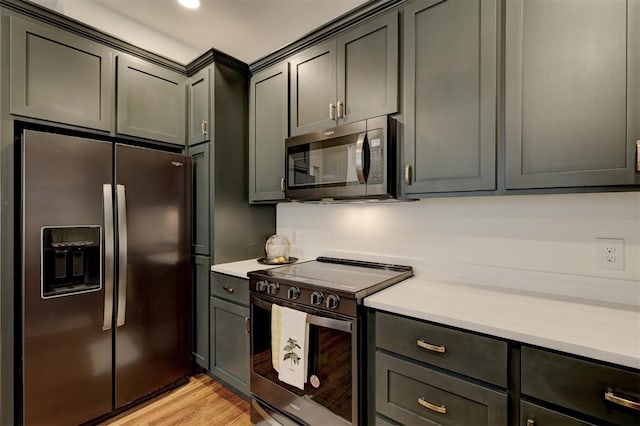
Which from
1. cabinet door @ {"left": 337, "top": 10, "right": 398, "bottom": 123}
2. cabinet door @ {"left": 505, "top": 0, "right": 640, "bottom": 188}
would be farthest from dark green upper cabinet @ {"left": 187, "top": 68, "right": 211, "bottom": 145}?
cabinet door @ {"left": 505, "top": 0, "right": 640, "bottom": 188}

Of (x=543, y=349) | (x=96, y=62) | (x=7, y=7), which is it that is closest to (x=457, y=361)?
(x=543, y=349)

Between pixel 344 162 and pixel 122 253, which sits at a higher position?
pixel 344 162

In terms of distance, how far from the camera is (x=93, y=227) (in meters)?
1.77

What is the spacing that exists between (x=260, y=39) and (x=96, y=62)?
130cm

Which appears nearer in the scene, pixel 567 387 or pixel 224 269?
pixel 567 387

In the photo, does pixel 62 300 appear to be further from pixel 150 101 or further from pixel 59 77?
pixel 150 101

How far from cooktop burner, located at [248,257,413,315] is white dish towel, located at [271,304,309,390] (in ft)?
0.27

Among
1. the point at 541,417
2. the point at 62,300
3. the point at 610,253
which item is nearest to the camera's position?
the point at 541,417

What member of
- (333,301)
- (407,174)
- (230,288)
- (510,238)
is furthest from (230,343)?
(510,238)

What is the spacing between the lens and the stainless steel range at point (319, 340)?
4.47 feet

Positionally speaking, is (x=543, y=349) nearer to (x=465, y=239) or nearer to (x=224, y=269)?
(x=465, y=239)

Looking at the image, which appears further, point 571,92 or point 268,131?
point 268,131

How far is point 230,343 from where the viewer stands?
2.04 m

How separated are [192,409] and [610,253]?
8.12 feet
